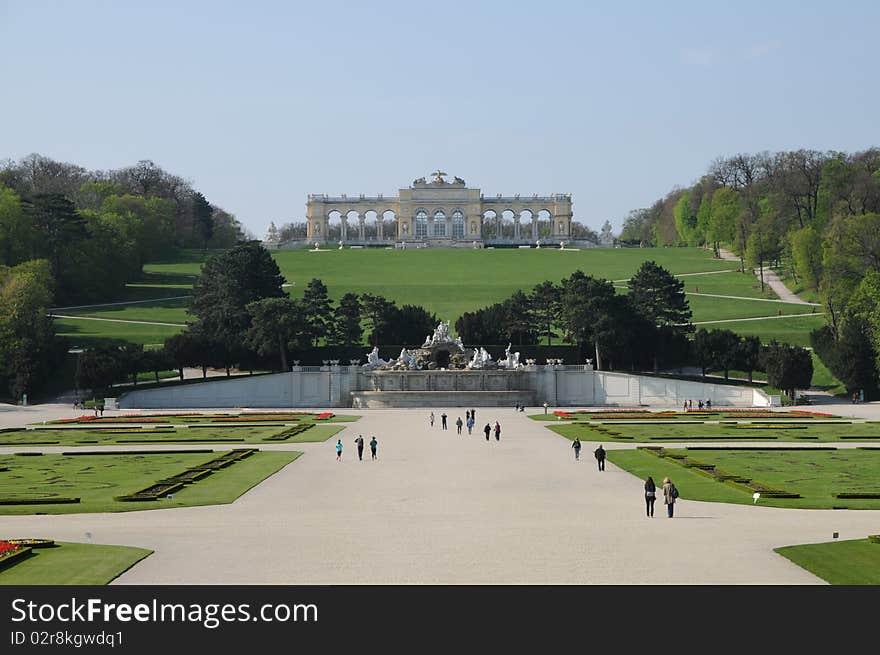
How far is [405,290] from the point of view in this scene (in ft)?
345

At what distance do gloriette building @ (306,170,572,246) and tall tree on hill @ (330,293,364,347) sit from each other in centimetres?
8097

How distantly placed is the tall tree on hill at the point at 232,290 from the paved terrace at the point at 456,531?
4618cm

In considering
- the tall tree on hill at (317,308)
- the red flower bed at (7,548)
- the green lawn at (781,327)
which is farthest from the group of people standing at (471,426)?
the green lawn at (781,327)

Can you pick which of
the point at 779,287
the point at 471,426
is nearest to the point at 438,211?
the point at 779,287

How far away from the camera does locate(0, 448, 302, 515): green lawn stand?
28.5 m

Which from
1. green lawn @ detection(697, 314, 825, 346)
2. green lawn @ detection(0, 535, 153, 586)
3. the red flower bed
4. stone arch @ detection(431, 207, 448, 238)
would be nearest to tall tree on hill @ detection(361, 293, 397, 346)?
green lawn @ detection(697, 314, 825, 346)

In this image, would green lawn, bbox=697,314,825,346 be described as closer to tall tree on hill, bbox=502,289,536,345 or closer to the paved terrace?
tall tree on hill, bbox=502,289,536,345

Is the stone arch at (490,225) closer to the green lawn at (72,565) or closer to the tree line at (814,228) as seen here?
the tree line at (814,228)

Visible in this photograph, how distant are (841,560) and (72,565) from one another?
1184cm

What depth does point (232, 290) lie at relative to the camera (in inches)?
3413

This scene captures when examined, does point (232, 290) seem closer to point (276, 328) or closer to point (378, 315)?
point (276, 328)

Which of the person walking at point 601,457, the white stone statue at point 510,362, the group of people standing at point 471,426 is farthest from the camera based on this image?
the white stone statue at point 510,362

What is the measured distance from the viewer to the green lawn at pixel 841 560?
63.1 feet
